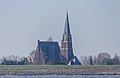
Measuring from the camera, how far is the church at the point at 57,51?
593 feet

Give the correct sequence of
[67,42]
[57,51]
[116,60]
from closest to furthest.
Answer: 1. [116,60]
2. [67,42]
3. [57,51]

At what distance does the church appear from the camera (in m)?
181

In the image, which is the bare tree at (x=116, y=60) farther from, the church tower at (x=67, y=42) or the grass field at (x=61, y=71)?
the grass field at (x=61, y=71)

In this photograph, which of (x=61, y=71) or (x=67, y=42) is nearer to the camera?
(x=61, y=71)

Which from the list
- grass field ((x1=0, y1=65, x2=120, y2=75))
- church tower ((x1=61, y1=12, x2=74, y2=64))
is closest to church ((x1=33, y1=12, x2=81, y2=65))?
church tower ((x1=61, y1=12, x2=74, y2=64))

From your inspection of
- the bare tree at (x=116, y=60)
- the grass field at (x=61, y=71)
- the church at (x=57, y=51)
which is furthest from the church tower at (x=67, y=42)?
the grass field at (x=61, y=71)

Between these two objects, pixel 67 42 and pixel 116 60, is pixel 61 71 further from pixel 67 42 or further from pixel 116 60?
pixel 67 42

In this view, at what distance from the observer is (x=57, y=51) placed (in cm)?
18875

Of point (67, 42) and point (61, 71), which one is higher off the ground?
point (67, 42)

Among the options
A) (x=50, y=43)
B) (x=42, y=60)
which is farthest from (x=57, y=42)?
(x=42, y=60)

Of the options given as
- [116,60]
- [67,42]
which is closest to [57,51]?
[67,42]

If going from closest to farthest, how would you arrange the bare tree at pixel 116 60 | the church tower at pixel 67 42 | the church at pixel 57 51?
1. the bare tree at pixel 116 60
2. the church at pixel 57 51
3. the church tower at pixel 67 42

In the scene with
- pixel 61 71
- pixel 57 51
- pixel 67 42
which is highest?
pixel 67 42

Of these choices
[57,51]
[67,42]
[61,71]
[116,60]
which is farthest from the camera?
[57,51]
